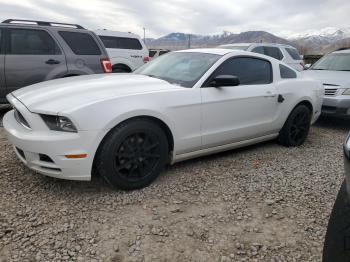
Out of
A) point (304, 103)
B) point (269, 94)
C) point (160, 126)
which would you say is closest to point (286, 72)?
point (304, 103)

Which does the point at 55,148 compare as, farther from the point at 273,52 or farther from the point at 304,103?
the point at 273,52

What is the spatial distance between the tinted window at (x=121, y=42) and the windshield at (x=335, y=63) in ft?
20.0

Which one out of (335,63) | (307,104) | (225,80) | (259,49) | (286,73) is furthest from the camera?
→ (259,49)

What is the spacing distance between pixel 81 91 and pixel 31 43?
3232mm

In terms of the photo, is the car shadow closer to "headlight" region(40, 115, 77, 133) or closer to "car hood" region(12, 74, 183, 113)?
"car hood" region(12, 74, 183, 113)

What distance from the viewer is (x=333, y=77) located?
23.0 ft

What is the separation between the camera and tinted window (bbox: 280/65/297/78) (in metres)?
4.96

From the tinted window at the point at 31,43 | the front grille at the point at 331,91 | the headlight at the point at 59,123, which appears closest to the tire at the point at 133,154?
the headlight at the point at 59,123

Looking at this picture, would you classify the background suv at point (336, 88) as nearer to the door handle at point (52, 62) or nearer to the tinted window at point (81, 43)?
the tinted window at point (81, 43)

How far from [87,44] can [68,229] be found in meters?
4.46

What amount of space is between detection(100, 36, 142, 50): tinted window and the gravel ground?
25.9 feet

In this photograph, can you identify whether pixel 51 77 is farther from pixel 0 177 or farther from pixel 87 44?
pixel 0 177

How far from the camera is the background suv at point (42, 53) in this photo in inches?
224

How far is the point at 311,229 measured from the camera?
295cm
